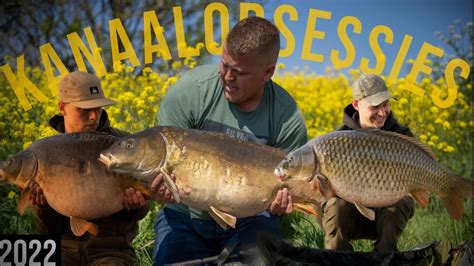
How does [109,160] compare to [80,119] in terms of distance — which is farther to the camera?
[80,119]

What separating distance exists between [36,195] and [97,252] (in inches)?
11.1

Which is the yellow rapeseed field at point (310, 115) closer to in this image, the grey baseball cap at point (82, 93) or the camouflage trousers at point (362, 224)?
the camouflage trousers at point (362, 224)

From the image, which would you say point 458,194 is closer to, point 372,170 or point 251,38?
point 372,170

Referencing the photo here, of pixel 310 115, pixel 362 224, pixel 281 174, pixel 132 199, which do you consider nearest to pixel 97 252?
pixel 132 199

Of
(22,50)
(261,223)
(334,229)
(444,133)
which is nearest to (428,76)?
(444,133)

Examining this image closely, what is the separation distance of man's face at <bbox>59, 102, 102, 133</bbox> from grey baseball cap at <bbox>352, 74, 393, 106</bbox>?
808 millimetres

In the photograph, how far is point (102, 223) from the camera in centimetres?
210

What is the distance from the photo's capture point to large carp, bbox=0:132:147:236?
1.83m

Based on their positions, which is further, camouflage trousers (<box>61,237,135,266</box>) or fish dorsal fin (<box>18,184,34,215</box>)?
camouflage trousers (<box>61,237,135,266</box>)

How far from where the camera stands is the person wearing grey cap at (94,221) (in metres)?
2.06

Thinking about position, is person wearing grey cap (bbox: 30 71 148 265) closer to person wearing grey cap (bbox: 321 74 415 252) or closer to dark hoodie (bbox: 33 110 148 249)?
dark hoodie (bbox: 33 110 148 249)

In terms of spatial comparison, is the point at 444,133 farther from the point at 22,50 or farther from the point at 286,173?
the point at 22,50

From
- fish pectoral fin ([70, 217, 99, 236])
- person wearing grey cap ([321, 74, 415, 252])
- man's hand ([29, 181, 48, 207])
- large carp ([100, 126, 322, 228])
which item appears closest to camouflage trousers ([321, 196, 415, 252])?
person wearing grey cap ([321, 74, 415, 252])

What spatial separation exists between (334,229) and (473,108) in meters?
1.45
